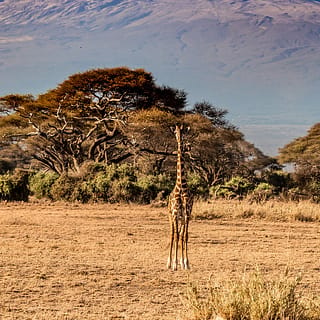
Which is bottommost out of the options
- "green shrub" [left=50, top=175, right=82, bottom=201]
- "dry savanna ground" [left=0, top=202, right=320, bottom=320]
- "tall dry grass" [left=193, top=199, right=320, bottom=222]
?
"dry savanna ground" [left=0, top=202, right=320, bottom=320]

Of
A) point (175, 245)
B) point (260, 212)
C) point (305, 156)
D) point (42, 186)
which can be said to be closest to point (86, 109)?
point (42, 186)

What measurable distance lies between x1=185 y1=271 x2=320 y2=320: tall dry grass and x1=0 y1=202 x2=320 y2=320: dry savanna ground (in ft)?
1.35

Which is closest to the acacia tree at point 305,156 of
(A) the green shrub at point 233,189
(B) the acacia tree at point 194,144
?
(B) the acacia tree at point 194,144

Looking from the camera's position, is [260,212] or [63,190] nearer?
[260,212]

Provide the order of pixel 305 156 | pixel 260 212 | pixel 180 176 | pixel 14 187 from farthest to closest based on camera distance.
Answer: pixel 305 156, pixel 14 187, pixel 260 212, pixel 180 176

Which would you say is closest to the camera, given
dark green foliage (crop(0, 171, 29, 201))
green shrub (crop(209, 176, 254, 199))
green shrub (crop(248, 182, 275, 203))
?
dark green foliage (crop(0, 171, 29, 201))

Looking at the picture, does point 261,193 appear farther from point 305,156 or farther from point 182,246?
point 182,246

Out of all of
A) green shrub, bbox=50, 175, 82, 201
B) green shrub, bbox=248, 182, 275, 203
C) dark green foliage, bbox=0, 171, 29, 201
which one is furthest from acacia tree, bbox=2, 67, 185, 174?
green shrub, bbox=248, 182, 275, 203

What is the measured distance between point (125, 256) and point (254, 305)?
5485 mm

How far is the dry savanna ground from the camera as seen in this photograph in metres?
7.63

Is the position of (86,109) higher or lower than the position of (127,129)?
higher

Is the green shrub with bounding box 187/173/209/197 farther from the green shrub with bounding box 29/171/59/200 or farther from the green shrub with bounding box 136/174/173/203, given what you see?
the green shrub with bounding box 29/171/59/200

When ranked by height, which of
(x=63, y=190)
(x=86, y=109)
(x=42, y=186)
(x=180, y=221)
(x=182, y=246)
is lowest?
(x=182, y=246)

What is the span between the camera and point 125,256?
11.2 m
